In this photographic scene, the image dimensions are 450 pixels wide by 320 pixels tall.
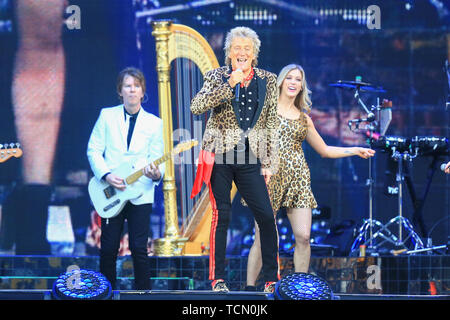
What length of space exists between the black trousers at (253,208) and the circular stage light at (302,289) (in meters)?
0.80

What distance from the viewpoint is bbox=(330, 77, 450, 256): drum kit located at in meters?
6.70

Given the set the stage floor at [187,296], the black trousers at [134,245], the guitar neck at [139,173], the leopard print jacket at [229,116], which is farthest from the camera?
the guitar neck at [139,173]

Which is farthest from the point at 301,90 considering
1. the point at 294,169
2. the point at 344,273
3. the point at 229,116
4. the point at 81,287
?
the point at 81,287

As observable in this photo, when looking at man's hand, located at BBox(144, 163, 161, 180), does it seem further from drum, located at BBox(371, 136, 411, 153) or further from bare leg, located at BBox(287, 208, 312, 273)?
drum, located at BBox(371, 136, 411, 153)

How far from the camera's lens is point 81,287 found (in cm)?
394

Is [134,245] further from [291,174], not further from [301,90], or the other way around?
[301,90]

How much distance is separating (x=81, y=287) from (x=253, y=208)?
1.33m

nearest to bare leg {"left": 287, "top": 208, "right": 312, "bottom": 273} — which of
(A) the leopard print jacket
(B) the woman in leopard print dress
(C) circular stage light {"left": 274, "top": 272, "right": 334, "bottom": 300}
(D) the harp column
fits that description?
(B) the woman in leopard print dress

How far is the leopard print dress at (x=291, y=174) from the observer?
546 cm

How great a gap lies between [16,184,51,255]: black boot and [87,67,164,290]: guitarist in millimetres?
1823

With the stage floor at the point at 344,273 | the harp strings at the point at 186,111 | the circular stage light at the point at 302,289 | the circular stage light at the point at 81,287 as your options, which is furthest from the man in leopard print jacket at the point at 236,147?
the stage floor at the point at 344,273

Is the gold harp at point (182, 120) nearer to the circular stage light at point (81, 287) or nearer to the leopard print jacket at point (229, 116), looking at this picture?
the leopard print jacket at point (229, 116)
